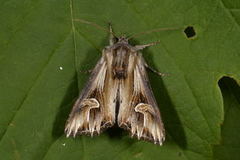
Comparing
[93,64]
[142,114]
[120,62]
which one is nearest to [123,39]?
[120,62]

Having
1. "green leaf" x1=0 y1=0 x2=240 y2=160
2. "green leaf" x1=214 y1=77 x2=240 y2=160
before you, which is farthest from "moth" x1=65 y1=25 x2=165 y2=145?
"green leaf" x1=214 y1=77 x2=240 y2=160

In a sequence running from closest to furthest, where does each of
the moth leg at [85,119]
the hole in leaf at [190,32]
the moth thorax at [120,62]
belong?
the hole in leaf at [190,32] → the moth leg at [85,119] → the moth thorax at [120,62]

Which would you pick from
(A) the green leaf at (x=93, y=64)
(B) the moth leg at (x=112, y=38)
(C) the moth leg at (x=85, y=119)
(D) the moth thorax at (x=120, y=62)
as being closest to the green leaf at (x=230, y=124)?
(A) the green leaf at (x=93, y=64)

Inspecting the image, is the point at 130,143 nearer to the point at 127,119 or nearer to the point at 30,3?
the point at 127,119

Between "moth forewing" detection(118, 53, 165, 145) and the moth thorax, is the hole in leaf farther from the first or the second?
the moth thorax

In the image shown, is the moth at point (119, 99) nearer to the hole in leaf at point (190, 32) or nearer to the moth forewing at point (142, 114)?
the moth forewing at point (142, 114)

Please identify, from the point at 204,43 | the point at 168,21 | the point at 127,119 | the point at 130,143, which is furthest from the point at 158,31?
the point at 130,143

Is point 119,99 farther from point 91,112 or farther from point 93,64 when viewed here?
point 93,64
